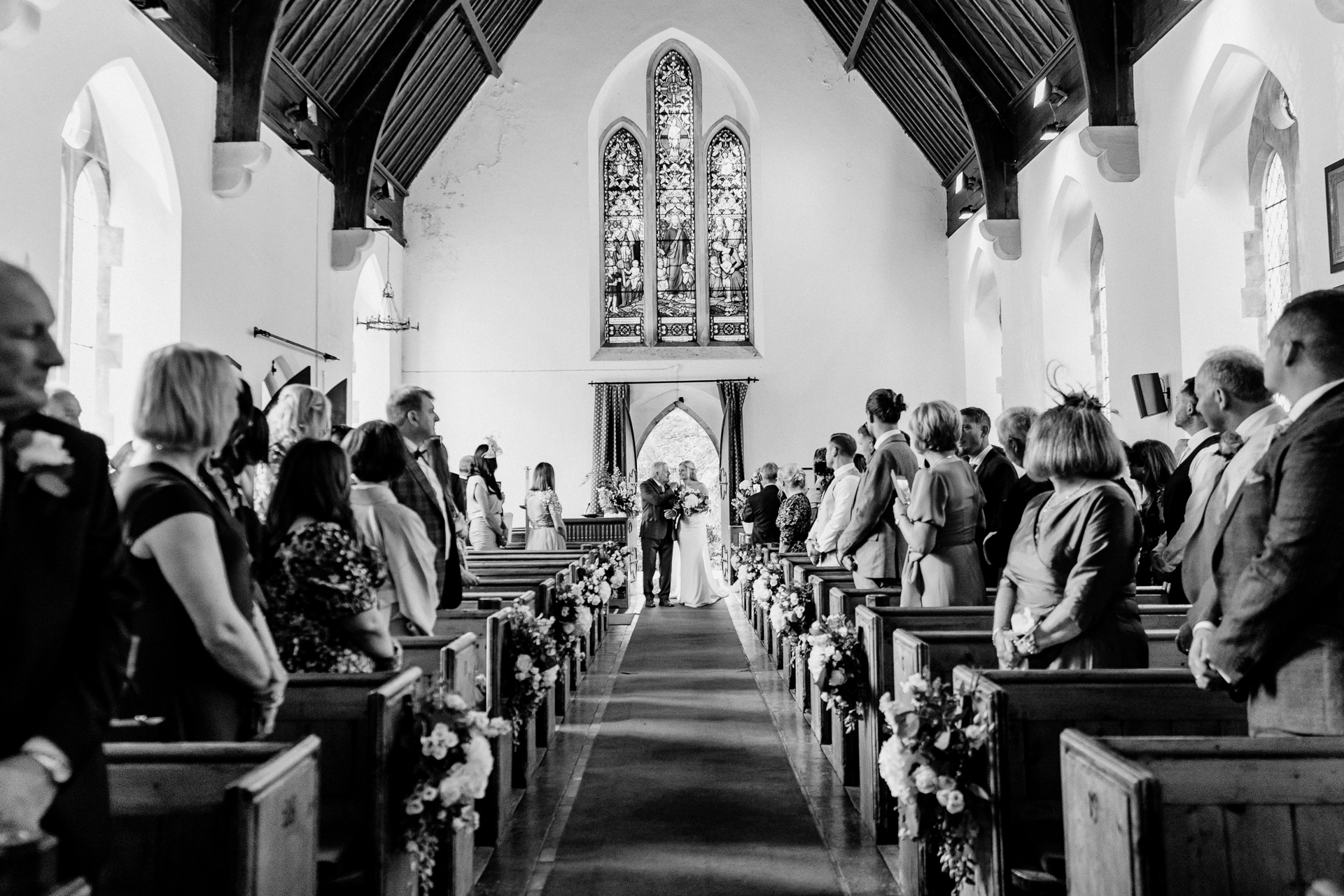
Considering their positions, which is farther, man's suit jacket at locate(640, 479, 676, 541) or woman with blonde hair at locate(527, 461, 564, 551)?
man's suit jacket at locate(640, 479, 676, 541)

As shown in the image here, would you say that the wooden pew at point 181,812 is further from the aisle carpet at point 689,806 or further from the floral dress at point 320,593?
the aisle carpet at point 689,806

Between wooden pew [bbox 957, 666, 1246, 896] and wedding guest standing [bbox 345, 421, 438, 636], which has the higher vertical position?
wedding guest standing [bbox 345, 421, 438, 636]

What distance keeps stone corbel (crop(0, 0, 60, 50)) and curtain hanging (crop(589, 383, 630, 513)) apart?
8272 millimetres

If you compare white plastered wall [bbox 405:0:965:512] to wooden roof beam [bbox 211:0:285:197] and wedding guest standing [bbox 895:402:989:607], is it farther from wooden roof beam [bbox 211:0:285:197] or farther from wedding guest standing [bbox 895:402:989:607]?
wedding guest standing [bbox 895:402:989:607]

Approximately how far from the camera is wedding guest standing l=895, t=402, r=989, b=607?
3791mm

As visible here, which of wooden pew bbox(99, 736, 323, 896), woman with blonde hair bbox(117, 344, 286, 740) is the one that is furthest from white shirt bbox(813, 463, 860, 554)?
wooden pew bbox(99, 736, 323, 896)

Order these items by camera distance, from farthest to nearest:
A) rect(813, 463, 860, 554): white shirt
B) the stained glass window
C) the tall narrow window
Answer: the stained glass window, the tall narrow window, rect(813, 463, 860, 554): white shirt

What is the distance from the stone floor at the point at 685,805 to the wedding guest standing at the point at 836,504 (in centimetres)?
83

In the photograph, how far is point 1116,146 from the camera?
24.9ft

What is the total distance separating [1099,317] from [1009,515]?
594 cm

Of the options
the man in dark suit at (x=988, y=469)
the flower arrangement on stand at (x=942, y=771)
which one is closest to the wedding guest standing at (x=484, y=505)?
the man in dark suit at (x=988, y=469)

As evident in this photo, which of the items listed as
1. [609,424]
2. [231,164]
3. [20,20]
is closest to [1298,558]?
[20,20]

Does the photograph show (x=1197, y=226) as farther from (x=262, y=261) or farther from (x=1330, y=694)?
(x=262, y=261)

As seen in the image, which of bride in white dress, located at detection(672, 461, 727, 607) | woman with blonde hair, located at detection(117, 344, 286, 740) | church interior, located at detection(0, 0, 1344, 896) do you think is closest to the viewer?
woman with blonde hair, located at detection(117, 344, 286, 740)
